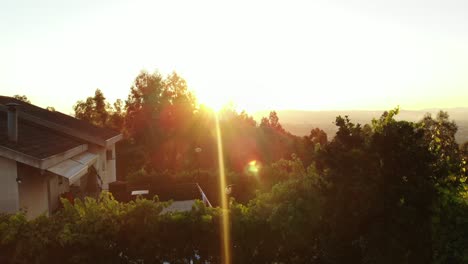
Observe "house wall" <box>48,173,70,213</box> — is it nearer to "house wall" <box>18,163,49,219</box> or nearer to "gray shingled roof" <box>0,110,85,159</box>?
"house wall" <box>18,163,49,219</box>

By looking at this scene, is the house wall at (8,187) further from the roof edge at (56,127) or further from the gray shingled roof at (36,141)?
the roof edge at (56,127)

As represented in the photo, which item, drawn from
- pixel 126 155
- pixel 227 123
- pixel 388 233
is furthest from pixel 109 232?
pixel 227 123

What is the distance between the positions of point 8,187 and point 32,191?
90cm

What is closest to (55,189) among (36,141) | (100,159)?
(36,141)

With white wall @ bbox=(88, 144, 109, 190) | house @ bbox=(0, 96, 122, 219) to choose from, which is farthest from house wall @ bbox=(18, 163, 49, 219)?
white wall @ bbox=(88, 144, 109, 190)

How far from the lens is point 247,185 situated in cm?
2938

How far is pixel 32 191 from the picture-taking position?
37.5ft

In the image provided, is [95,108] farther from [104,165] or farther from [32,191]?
[32,191]

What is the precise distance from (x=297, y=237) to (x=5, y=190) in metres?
6.94

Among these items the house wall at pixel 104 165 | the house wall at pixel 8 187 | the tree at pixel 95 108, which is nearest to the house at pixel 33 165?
the house wall at pixel 8 187

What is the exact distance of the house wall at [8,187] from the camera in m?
10.4

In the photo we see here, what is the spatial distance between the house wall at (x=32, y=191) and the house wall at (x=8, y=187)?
0.65 feet

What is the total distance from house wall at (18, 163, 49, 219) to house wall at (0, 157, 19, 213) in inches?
7.8

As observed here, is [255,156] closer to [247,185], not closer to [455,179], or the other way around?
[247,185]
